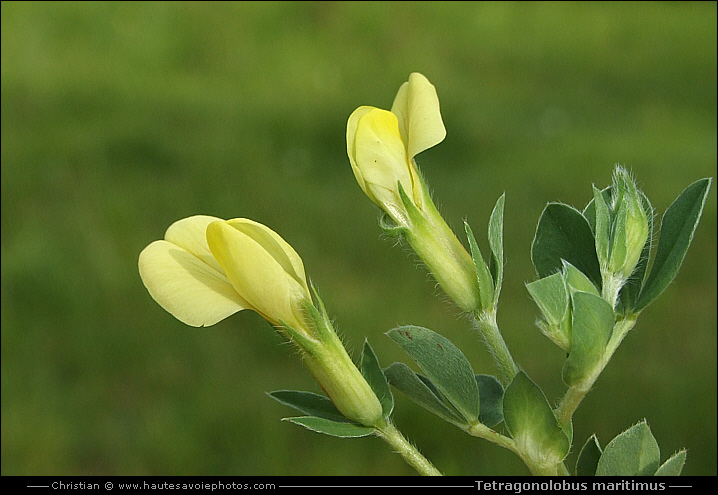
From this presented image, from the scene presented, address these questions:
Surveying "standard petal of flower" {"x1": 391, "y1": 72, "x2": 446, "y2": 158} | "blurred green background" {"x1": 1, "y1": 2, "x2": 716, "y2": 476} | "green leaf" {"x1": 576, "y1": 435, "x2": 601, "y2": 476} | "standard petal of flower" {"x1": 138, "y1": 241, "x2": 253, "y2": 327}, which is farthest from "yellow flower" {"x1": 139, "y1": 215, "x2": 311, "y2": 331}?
"blurred green background" {"x1": 1, "y1": 2, "x2": 716, "y2": 476}

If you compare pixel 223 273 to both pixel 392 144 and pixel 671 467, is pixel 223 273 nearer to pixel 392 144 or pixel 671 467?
pixel 392 144

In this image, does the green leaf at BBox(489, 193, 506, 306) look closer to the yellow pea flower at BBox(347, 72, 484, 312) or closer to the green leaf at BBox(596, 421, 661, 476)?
the yellow pea flower at BBox(347, 72, 484, 312)

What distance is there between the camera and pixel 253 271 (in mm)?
503

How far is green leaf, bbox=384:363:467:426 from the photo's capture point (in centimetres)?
54

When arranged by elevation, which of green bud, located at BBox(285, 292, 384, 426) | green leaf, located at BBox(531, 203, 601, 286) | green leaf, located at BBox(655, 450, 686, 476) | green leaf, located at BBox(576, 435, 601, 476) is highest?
green leaf, located at BBox(531, 203, 601, 286)

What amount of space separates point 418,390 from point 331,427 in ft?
0.23

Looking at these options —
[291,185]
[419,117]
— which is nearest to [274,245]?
[419,117]

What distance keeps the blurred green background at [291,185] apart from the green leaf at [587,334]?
59.3 inches

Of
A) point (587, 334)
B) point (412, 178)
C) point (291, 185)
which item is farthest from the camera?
point (291, 185)

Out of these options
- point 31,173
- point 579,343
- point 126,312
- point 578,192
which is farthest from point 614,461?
point 31,173

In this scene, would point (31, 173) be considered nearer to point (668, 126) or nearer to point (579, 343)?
point (668, 126)

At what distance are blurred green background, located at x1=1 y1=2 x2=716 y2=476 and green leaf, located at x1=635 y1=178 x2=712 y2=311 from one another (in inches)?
57.8

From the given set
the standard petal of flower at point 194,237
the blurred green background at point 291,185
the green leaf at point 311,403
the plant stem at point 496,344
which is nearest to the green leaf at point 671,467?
the plant stem at point 496,344

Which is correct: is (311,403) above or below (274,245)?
below
